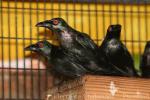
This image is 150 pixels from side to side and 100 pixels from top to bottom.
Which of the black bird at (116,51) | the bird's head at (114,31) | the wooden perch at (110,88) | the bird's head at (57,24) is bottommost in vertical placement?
the wooden perch at (110,88)

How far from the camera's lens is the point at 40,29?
4418 millimetres

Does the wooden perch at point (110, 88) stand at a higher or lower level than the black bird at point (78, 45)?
lower

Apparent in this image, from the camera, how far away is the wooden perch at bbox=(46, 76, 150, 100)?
273 cm

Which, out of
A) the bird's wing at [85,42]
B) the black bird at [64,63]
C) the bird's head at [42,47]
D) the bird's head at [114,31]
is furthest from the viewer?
the bird's head at [114,31]

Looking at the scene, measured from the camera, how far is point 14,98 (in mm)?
4215

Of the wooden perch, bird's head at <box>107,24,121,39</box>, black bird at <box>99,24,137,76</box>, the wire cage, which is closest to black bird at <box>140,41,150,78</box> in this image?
black bird at <box>99,24,137,76</box>

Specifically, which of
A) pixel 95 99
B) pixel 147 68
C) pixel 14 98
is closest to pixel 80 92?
pixel 95 99

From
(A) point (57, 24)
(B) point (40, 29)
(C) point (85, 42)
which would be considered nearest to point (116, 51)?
(C) point (85, 42)

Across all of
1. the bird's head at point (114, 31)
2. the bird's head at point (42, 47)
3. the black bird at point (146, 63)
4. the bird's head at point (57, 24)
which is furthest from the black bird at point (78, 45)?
the black bird at point (146, 63)

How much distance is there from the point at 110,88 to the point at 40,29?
176 cm

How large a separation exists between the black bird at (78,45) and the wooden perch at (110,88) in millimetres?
584

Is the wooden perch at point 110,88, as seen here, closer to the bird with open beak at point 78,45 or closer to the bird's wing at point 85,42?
the bird with open beak at point 78,45

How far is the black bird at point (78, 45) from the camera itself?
3.46 meters

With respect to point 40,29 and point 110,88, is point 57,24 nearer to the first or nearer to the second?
point 40,29
